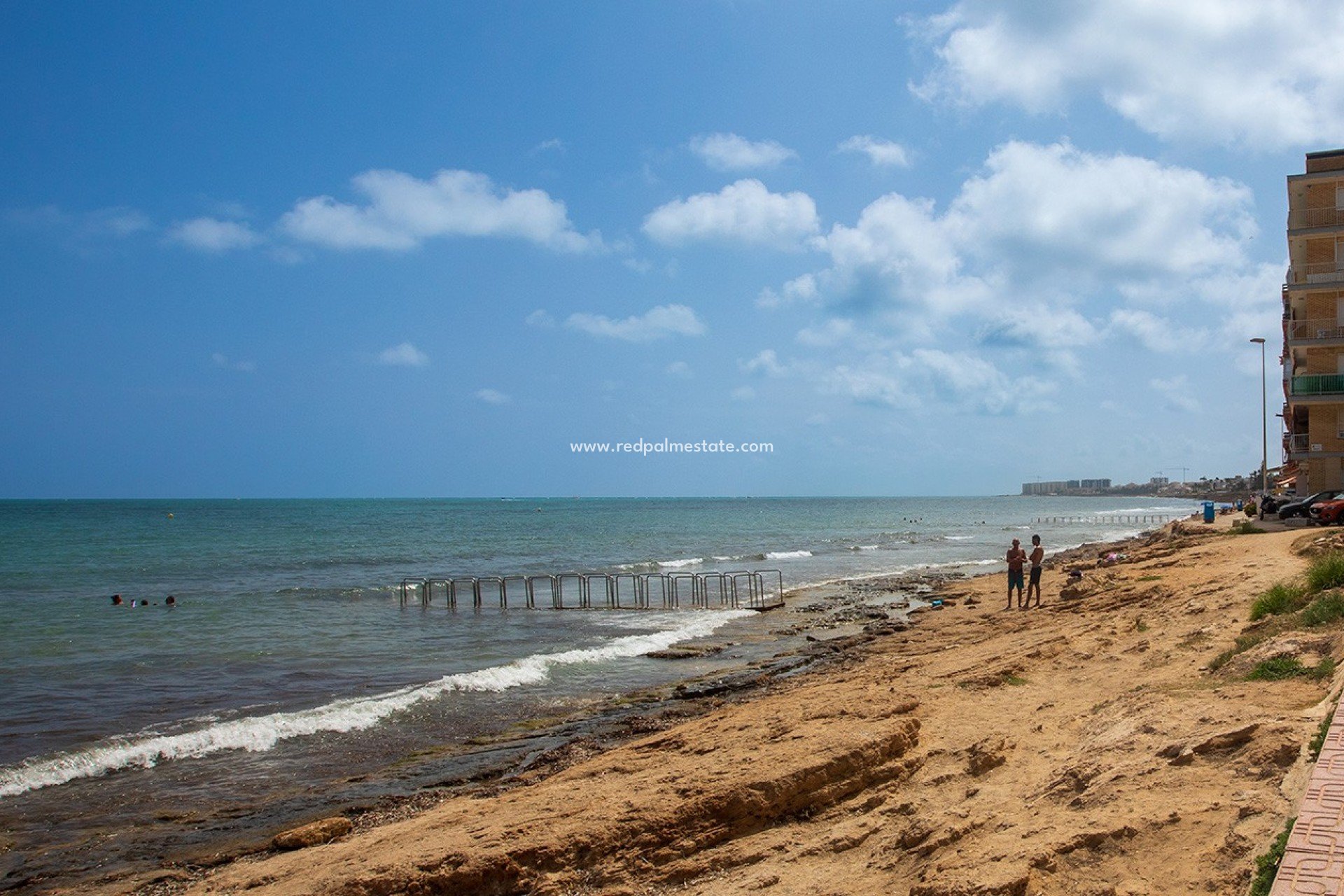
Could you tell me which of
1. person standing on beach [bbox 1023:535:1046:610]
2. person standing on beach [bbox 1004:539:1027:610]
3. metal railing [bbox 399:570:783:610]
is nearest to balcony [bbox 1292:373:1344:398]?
person standing on beach [bbox 1023:535:1046:610]

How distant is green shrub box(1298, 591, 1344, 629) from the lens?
27.7 feet

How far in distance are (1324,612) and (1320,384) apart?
29715 millimetres

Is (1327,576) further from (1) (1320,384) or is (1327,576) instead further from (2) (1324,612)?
(1) (1320,384)

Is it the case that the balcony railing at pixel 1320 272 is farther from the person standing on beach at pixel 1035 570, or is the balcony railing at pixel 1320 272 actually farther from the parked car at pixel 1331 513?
the person standing on beach at pixel 1035 570

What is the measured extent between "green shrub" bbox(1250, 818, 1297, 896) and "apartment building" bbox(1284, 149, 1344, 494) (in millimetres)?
Result: 34860

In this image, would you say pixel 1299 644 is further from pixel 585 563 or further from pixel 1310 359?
pixel 585 563

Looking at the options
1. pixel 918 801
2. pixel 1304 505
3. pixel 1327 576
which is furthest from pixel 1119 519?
pixel 918 801

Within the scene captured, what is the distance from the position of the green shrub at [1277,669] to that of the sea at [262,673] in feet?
30.8

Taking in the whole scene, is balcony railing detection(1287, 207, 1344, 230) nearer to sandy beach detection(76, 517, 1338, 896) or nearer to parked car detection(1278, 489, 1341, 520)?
parked car detection(1278, 489, 1341, 520)

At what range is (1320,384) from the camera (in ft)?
105

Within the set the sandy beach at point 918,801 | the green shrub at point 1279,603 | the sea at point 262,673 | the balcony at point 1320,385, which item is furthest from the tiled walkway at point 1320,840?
the balcony at point 1320,385

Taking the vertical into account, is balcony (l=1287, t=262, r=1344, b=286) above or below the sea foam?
above

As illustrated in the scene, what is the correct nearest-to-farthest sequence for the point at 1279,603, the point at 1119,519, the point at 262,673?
1. the point at 1279,603
2. the point at 262,673
3. the point at 1119,519

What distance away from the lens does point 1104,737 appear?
6.81m
